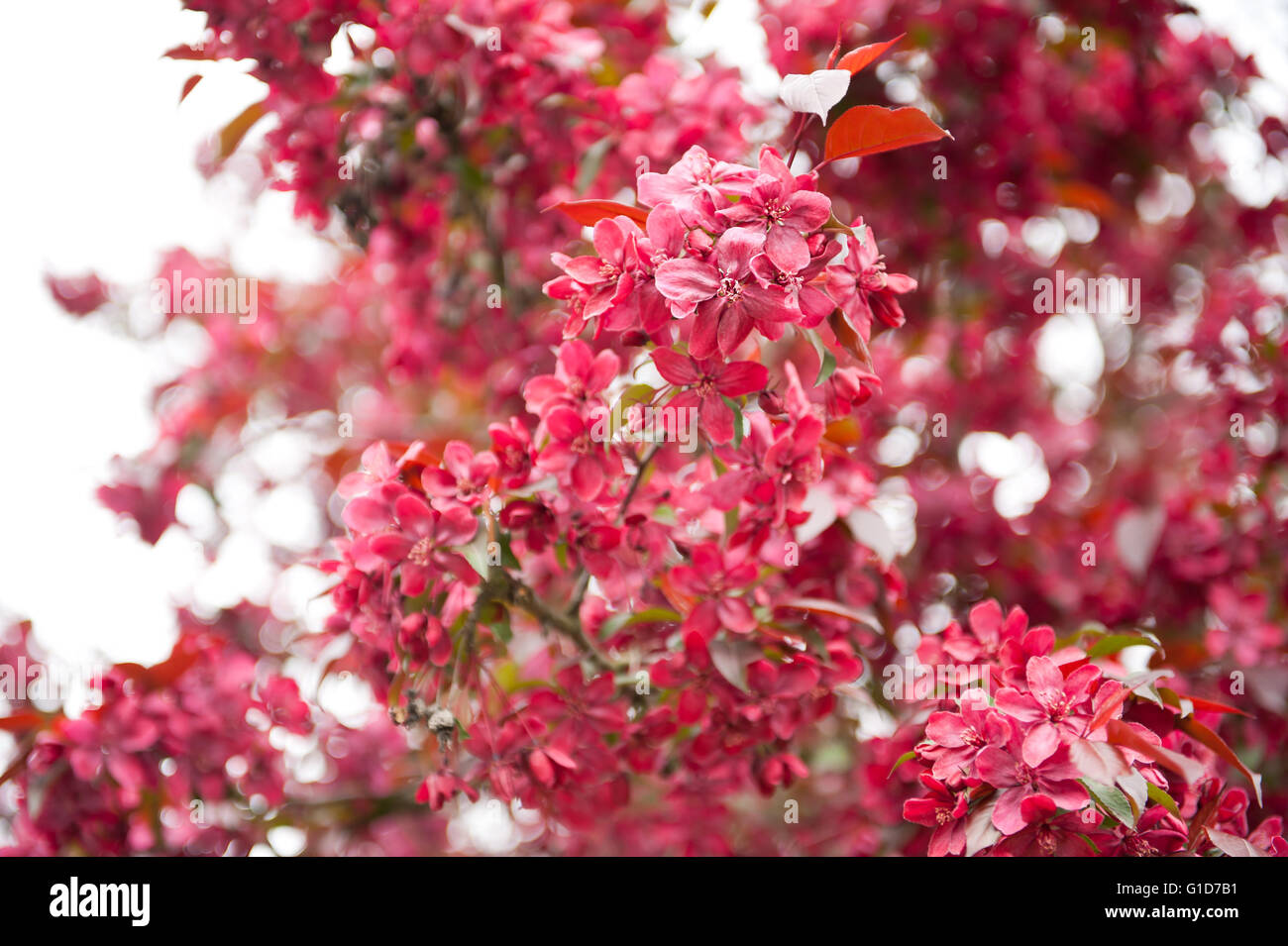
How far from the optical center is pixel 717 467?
1.19m

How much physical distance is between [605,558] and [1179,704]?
2.36 feet

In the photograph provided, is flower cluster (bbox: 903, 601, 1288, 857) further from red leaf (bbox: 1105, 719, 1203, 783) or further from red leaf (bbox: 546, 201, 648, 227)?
red leaf (bbox: 546, 201, 648, 227)

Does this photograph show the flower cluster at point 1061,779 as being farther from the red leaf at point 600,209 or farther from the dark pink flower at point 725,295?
the red leaf at point 600,209

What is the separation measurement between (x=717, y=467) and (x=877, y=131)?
45 centimetres

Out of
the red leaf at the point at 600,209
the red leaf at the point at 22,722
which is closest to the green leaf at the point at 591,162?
the red leaf at the point at 600,209

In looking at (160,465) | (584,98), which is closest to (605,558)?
(584,98)

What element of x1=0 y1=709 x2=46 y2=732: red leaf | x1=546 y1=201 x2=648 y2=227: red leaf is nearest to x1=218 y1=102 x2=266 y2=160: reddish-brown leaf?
x1=546 y1=201 x2=648 y2=227: red leaf

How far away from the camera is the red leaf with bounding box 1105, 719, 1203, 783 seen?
100cm

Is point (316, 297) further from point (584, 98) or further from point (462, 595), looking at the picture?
point (462, 595)

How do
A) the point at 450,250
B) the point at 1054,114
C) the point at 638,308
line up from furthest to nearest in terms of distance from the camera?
the point at 1054,114 → the point at 450,250 → the point at 638,308

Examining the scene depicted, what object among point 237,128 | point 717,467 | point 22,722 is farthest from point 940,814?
point 237,128

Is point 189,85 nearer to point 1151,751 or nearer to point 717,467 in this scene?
point 717,467

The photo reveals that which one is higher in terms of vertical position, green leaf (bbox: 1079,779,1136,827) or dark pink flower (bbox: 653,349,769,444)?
dark pink flower (bbox: 653,349,769,444)
